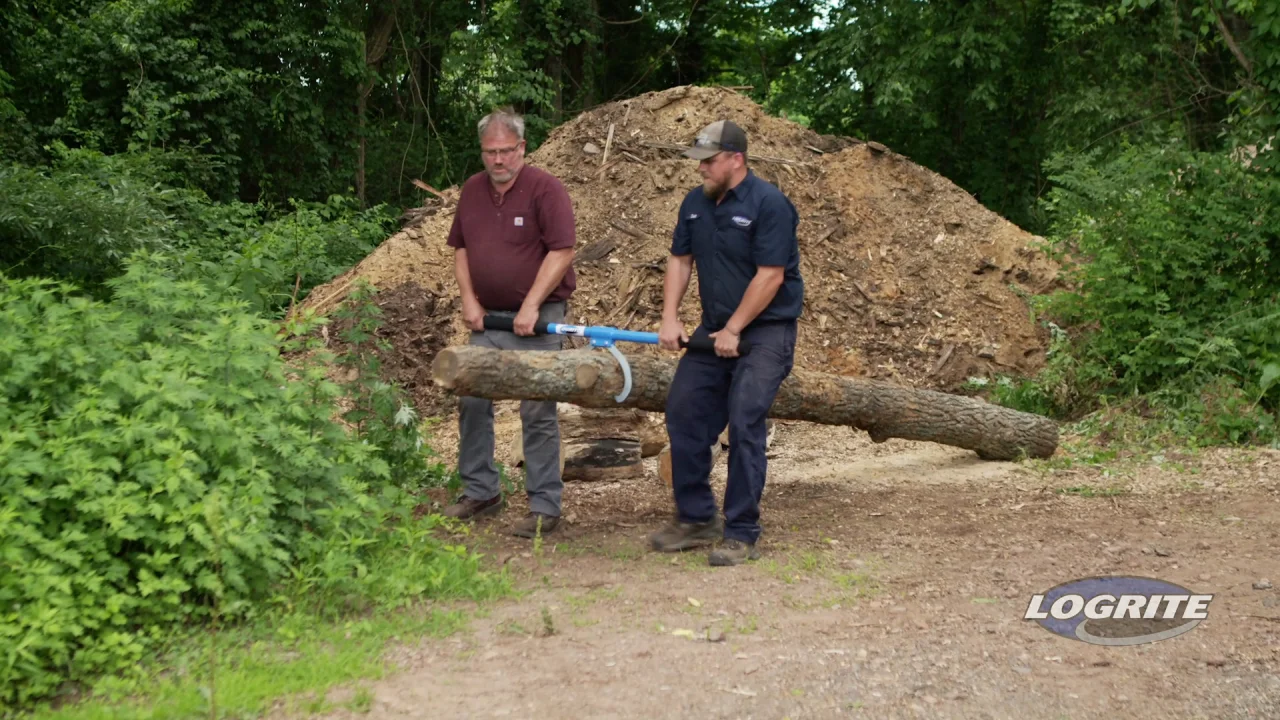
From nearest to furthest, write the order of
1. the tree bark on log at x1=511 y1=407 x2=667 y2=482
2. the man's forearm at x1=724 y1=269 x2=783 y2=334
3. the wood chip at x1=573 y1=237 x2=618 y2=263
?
the man's forearm at x1=724 y1=269 x2=783 y2=334 → the tree bark on log at x1=511 y1=407 x2=667 y2=482 → the wood chip at x1=573 y1=237 x2=618 y2=263

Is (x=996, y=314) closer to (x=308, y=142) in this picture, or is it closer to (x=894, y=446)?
(x=894, y=446)

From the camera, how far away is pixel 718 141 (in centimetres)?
608

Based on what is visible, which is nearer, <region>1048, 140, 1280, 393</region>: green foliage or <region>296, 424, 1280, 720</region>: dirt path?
<region>296, 424, 1280, 720</region>: dirt path

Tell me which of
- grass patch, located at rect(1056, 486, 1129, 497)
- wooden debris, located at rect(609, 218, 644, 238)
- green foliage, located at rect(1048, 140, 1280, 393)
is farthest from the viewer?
wooden debris, located at rect(609, 218, 644, 238)

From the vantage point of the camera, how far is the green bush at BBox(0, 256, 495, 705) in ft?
13.9

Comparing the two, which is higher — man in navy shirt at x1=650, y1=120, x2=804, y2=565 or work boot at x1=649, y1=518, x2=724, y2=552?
man in navy shirt at x1=650, y1=120, x2=804, y2=565

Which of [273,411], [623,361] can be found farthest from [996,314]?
[273,411]

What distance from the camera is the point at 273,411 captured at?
5.15 metres

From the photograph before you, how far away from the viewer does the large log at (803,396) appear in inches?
239

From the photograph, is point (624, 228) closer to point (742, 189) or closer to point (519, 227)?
point (519, 227)

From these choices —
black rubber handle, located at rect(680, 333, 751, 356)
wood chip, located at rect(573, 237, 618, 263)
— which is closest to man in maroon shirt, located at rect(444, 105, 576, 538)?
black rubber handle, located at rect(680, 333, 751, 356)

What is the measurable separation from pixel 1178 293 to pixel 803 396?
179 inches

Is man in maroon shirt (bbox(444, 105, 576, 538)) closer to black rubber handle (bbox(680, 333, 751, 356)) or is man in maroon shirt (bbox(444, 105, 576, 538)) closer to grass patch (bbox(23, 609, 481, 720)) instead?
black rubber handle (bbox(680, 333, 751, 356))

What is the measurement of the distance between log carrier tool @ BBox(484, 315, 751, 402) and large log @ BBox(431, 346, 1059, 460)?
0.18 ft
